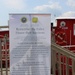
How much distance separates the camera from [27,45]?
157 inches

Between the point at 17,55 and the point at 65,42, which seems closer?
the point at 17,55

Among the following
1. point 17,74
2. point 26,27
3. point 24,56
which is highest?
point 26,27

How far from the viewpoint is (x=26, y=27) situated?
4008 millimetres

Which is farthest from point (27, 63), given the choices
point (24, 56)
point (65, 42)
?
point (65, 42)

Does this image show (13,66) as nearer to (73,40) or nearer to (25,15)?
(25,15)

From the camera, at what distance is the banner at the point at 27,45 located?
400 centimetres

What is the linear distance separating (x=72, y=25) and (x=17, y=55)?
6.10 meters

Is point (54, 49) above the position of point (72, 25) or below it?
below

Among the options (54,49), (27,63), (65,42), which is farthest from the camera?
(65,42)

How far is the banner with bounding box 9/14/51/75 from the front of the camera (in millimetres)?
4004

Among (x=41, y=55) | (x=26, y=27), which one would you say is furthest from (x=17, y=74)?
(x=26, y=27)

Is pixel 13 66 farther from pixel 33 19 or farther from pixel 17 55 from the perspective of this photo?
pixel 33 19

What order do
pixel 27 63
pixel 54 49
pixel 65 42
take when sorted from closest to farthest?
pixel 27 63
pixel 54 49
pixel 65 42

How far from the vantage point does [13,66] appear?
4.02 metres
